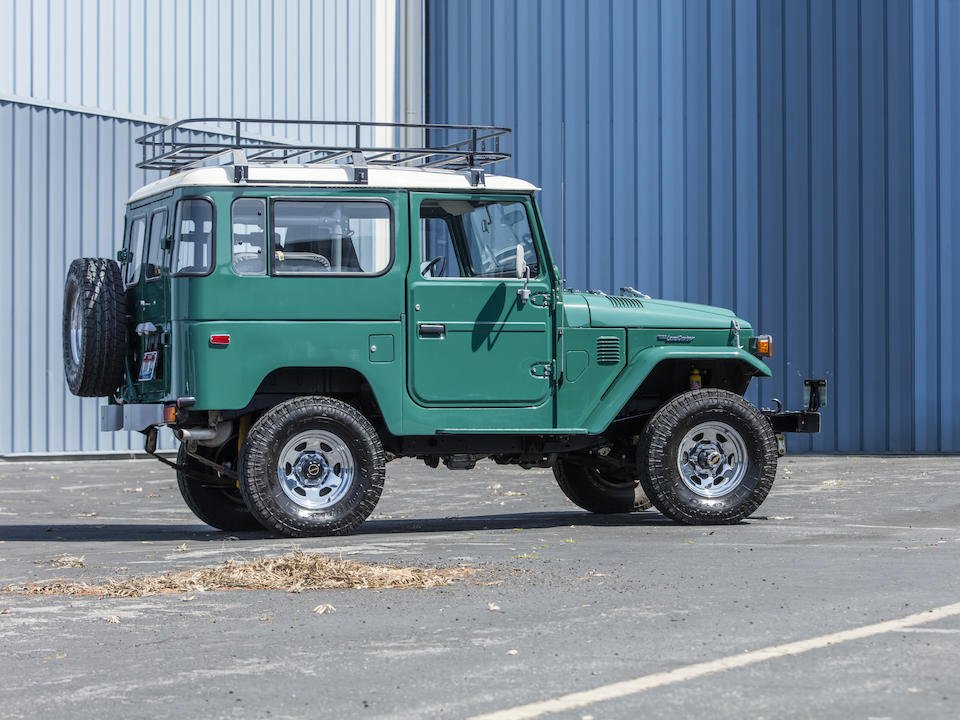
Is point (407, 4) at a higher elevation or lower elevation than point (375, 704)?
higher

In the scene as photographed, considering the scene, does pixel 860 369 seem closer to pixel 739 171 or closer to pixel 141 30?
pixel 739 171

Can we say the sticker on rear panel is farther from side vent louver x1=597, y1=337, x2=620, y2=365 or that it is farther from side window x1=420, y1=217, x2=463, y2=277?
→ side vent louver x1=597, y1=337, x2=620, y2=365

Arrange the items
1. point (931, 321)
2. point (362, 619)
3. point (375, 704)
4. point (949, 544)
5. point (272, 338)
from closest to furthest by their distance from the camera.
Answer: point (375, 704) → point (362, 619) → point (949, 544) → point (272, 338) → point (931, 321)

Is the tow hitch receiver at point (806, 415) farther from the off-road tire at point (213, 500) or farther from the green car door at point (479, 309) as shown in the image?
the off-road tire at point (213, 500)

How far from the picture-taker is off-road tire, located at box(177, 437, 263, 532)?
12.6 m

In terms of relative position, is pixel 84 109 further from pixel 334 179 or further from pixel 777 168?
pixel 334 179

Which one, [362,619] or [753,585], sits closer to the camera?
[362,619]

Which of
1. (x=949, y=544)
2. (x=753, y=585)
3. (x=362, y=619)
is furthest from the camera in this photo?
(x=949, y=544)

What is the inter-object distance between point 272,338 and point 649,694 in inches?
251

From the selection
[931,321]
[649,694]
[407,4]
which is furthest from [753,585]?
[407,4]

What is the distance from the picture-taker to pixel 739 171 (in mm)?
23047

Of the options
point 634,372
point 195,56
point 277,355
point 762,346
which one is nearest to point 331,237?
point 277,355

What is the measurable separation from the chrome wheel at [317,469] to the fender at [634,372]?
1914 millimetres

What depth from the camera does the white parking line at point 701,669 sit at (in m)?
5.55
